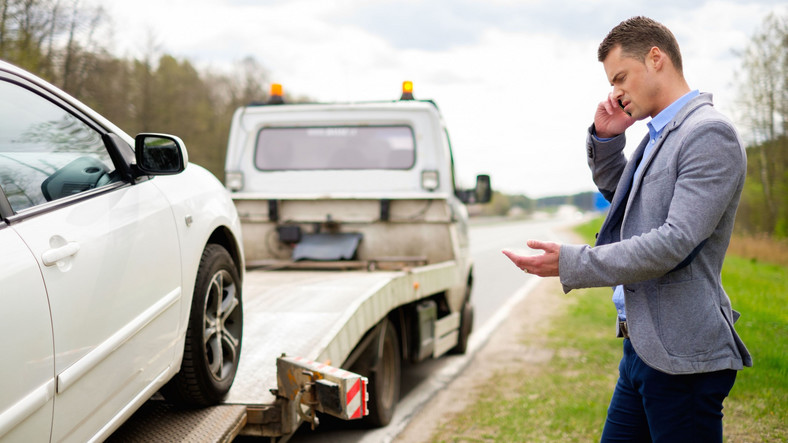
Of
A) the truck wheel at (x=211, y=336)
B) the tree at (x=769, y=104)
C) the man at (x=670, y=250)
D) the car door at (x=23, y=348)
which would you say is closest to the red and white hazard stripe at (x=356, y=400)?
the truck wheel at (x=211, y=336)

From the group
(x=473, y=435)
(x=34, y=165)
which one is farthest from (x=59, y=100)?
(x=473, y=435)

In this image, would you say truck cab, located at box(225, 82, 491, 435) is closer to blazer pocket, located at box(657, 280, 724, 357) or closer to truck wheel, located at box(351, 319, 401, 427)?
truck wheel, located at box(351, 319, 401, 427)

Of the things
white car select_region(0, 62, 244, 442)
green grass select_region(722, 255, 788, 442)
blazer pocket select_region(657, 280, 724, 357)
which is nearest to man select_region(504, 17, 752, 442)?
blazer pocket select_region(657, 280, 724, 357)

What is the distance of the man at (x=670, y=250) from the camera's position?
7.04 ft

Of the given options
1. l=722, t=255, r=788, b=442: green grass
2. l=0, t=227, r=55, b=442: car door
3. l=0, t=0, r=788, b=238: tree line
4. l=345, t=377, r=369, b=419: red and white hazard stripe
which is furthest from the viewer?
l=0, t=0, r=788, b=238: tree line

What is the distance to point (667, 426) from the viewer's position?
227 cm

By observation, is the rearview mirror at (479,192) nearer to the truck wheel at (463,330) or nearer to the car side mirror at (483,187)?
the car side mirror at (483,187)

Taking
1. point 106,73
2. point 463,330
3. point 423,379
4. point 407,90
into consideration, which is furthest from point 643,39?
point 106,73

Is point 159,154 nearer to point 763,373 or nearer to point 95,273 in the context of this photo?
point 95,273

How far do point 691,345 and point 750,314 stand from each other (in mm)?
4774

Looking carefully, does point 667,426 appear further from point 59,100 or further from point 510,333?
point 510,333

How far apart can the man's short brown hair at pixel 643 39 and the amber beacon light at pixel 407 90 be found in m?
5.13

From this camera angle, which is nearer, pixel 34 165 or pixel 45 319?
pixel 45 319

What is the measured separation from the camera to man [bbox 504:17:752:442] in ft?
7.04
